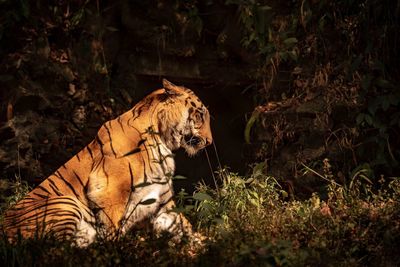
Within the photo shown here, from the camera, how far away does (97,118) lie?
7668 mm

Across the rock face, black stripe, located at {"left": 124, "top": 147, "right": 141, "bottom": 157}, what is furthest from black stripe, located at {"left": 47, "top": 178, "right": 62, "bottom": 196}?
the rock face

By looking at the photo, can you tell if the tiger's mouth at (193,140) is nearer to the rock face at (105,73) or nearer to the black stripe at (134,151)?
the black stripe at (134,151)

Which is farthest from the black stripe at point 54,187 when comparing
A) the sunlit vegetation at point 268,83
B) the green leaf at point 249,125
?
the green leaf at point 249,125

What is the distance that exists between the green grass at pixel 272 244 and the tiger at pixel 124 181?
35 centimetres

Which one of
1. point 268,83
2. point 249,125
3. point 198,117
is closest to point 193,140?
point 198,117

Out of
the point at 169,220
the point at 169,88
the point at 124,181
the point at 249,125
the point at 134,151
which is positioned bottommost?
the point at 169,220

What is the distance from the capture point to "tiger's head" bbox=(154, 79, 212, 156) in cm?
603

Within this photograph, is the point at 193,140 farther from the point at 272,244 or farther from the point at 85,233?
the point at 272,244

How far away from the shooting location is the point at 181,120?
6062mm

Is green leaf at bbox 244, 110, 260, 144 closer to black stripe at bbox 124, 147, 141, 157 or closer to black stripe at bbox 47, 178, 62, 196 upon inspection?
black stripe at bbox 124, 147, 141, 157

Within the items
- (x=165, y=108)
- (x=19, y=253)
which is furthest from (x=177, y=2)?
(x=19, y=253)

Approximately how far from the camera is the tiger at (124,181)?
5.45m

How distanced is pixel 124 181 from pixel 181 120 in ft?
2.54

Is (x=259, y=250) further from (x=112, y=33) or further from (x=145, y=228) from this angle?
(x=112, y=33)
